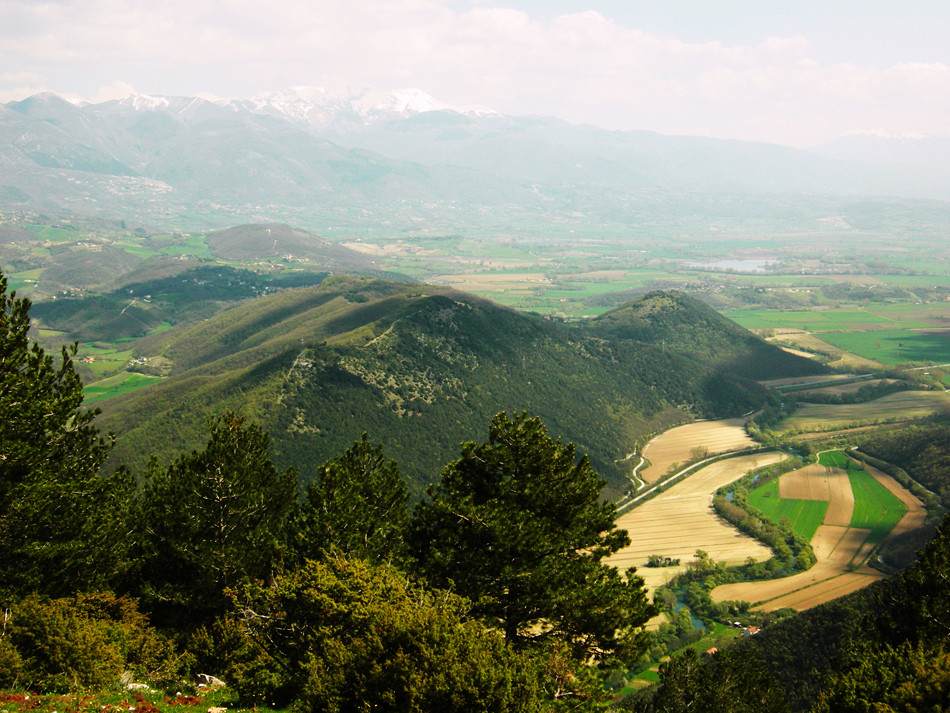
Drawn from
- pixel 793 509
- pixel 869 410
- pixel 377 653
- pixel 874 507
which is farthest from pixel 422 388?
pixel 869 410

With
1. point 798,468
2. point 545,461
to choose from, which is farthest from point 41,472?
point 798,468

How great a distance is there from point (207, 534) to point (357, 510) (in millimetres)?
9493

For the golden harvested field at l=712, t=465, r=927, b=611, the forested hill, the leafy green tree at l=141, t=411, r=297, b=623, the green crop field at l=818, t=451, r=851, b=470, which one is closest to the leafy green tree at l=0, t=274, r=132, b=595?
the leafy green tree at l=141, t=411, r=297, b=623

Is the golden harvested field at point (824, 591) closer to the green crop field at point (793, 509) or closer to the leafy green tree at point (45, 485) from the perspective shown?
the green crop field at point (793, 509)

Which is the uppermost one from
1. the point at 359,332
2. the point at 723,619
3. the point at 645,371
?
the point at 359,332

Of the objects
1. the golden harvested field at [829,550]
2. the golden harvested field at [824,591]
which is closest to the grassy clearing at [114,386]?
the golden harvested field at [829,550]

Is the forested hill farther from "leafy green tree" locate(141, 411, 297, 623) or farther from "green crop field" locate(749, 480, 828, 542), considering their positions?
"leafy green tree" locate(141, 411, 297, 623)

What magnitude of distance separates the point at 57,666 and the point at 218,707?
6.92 meters

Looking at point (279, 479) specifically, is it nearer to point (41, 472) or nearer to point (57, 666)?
point (41, 472)

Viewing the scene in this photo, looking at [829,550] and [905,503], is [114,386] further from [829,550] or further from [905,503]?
[905,503]

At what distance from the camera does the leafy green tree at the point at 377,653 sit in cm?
2100

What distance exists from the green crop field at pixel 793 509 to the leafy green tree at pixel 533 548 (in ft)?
Result: 315

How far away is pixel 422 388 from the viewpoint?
143 m

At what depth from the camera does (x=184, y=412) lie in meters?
120
